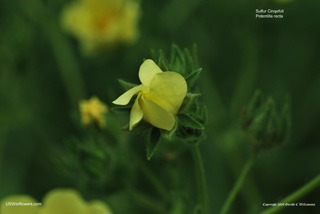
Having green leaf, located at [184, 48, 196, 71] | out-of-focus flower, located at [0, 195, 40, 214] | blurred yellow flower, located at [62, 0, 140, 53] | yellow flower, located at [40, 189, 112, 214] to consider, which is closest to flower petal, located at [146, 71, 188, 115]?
green leaf, located at [184, 48, 196, 71]

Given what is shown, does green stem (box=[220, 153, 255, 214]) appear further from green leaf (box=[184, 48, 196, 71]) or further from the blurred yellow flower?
the blurred yellow flower

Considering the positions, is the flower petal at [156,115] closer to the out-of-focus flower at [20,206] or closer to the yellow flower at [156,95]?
the yellow flower at [156,95]

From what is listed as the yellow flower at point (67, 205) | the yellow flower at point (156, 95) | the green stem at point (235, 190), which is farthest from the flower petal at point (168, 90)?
the yellow flower at point (67, 205)

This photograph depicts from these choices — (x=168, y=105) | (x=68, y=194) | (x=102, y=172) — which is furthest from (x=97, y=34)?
(x=168, y=105)

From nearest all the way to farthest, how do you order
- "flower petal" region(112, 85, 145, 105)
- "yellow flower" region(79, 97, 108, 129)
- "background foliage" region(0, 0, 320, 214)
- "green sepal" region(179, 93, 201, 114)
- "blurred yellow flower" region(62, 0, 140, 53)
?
"flower petal" region(112, 85, 145, 105) → "green sepal" region(179, 93, 201, 114) → "yellow flower" region(79, 97, 108, 129) → "background foliage" region(0, 0, 320, 214) → "blurred yellow flower" region(62, 0, 140, 53)

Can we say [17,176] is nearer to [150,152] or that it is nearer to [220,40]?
[220,40]
